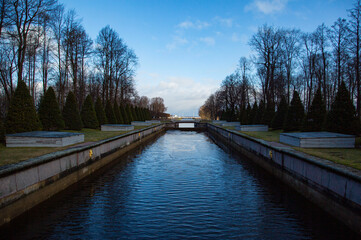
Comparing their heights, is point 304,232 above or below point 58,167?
below

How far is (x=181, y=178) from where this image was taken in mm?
13242

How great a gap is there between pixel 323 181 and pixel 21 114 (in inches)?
708

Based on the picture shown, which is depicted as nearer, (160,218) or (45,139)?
(160,218)

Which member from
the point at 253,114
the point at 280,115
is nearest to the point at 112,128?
the point at 280,115

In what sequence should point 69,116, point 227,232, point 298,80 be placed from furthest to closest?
point 298,80 → point 69,116 → point 227,232

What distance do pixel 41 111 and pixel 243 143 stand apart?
18371mm

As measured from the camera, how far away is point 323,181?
880 centimetres

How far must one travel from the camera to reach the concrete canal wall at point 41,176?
764cm

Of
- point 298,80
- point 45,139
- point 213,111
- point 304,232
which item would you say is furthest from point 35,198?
point 213,111

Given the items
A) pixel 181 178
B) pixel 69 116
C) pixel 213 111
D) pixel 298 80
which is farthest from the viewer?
pixel 213 111

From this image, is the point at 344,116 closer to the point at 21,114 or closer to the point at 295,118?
the point at 295,118

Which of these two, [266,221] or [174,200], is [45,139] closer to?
[174,200]

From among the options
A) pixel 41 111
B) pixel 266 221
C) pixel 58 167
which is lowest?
pixel 266 221

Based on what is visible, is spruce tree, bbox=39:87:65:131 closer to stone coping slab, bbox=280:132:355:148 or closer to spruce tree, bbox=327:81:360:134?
stone coping slab, bbox=280:132:355:148
